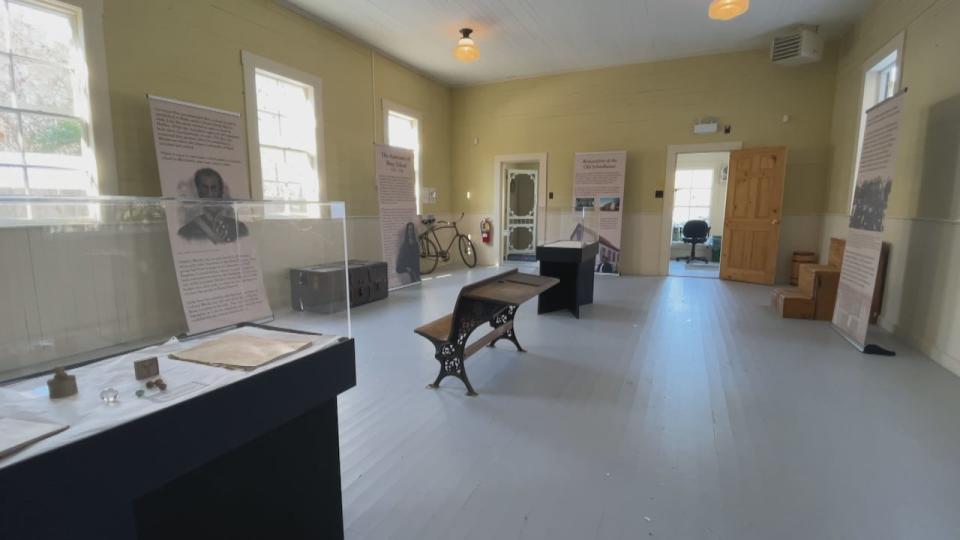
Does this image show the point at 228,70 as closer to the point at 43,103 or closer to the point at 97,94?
the point at 97,94

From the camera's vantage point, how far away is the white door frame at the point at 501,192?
8.06 metres

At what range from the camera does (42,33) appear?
3.17 metres

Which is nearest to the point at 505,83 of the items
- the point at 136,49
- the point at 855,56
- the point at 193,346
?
the point at 855,56

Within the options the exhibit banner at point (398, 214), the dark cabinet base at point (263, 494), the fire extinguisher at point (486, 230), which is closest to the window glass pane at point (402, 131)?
the exhibit banner at point (398, 214)

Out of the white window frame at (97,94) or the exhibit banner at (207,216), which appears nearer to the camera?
the exhibit banner at (207,216)

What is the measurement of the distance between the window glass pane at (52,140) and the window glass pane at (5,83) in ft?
0.36

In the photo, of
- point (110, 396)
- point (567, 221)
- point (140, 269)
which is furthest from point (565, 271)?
point (110, 396)

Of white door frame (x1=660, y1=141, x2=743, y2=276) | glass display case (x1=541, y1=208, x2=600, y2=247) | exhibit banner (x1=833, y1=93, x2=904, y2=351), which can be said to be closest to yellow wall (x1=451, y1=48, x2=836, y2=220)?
white door frame (x1=660, y1=141, x2=743, y2=276)

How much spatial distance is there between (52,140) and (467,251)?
6.32 m

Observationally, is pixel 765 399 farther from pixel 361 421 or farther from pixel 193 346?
pixel 193 346

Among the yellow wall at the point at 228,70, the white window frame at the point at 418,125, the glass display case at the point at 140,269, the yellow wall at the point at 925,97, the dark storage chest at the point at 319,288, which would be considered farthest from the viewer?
the white window frame at the point at 418,125

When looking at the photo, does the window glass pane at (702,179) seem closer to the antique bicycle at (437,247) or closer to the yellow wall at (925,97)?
the yellow wall at (925,97)

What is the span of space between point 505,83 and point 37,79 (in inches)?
257

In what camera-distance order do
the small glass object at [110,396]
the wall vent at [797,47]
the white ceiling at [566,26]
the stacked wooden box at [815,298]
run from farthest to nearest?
the wall vent at [797,47] < the white ceiling at [566,26] < the stacked wooden box at [815,298] < the small glass object at [110,396]
